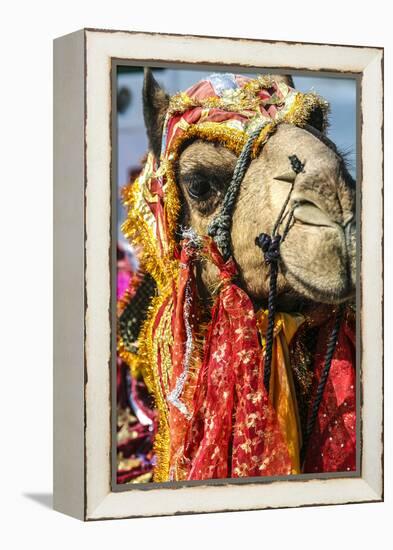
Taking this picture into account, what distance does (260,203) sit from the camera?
235 inches

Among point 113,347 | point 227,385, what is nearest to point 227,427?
point 227,385

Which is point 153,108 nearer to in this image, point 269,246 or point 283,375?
point 269,246

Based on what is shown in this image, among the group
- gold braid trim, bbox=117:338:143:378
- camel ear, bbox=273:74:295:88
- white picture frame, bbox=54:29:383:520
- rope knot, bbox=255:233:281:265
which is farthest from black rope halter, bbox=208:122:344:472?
gold braid trim, bbox=117:338:143:378

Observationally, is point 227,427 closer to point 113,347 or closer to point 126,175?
point 113,347

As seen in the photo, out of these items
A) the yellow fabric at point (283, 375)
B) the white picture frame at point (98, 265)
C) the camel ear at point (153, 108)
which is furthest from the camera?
the yellow fabric at point (283, 375)

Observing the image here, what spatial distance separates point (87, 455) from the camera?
5.76 meters

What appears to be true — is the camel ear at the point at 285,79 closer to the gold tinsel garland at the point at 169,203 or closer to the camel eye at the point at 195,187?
the gold tinsel garland at the point at 169,203

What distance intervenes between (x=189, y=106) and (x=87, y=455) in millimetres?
1243

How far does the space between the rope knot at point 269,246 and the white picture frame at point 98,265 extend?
394mm

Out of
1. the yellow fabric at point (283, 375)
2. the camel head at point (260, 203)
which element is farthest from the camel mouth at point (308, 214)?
the yellow fabric at point (283, 375)

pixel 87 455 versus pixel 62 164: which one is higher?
pixel 62 164

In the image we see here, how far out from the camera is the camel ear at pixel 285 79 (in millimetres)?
6102

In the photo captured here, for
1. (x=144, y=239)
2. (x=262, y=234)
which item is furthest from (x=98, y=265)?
(x=262, y=234)

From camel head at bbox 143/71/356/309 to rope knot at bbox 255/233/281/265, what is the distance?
2cm
